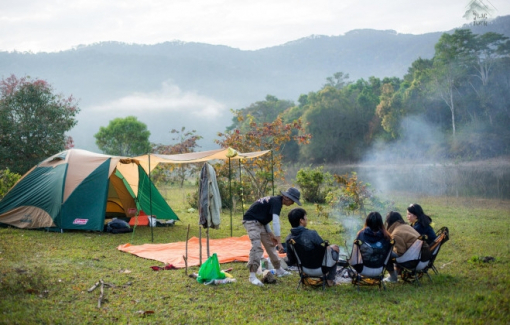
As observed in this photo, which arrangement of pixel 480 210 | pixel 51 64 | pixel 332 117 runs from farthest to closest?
pixel 51 64
pixel 332 117
pixel 480 210

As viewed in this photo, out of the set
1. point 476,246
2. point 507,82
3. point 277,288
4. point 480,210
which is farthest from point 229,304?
point 507,82

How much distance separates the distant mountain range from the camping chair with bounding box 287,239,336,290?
114553 millimetres

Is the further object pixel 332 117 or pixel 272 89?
pixel 272 89

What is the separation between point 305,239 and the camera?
534cm

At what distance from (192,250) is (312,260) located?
3243 mm

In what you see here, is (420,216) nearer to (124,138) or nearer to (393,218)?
(393,218)

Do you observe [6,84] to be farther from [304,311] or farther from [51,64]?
[51,64]

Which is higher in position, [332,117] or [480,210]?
[332,117]

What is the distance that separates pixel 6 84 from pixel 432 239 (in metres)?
17.6

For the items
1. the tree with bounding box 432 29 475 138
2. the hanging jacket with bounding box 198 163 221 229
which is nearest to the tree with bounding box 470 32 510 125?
the tree with bounding box 432 29 475 138

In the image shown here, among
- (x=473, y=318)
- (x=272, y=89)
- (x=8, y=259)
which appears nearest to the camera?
(x=473, y=318)

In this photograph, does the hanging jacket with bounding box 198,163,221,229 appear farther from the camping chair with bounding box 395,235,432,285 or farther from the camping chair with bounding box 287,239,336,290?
the camping chair with bounding box 395,235,432,285

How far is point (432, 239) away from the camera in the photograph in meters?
5.81

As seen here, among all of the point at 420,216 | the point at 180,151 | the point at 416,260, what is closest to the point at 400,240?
the point at 416,260
